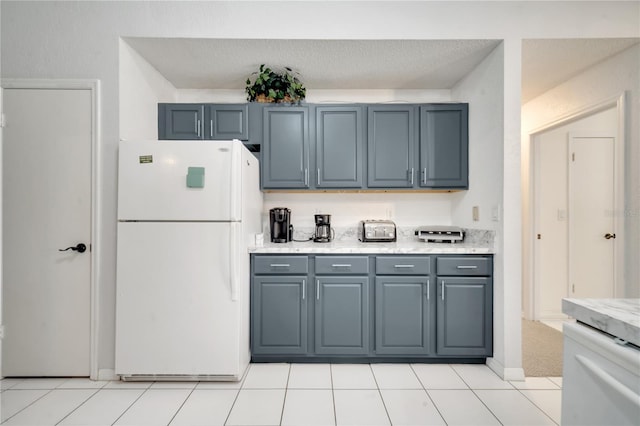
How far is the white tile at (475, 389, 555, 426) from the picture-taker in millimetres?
1831

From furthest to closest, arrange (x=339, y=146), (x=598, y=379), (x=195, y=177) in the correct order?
(x=339, y=146), (x=195, y=177), (x=598, y=379)

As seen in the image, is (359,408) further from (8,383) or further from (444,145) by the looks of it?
(8,383)

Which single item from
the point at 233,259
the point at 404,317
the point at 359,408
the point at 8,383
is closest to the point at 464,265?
the point at 404,317

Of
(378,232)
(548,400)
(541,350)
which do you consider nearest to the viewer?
(548,400)

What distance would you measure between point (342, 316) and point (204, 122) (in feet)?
6.76

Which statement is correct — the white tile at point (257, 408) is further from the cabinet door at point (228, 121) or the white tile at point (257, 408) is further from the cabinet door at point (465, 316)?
the cabinet door at point (228, 121)

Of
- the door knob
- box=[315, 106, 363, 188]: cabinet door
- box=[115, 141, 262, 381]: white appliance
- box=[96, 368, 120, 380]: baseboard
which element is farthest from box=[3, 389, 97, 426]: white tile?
box=[315, 106, 363, 188]: cabinet door

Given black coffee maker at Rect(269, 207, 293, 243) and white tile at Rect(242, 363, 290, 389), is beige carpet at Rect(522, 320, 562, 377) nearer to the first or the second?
white tile at Rect(242, 363, 290, 389)

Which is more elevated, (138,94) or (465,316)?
(138,94)

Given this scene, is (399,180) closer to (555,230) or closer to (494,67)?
(494,67)

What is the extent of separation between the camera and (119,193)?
2.18 metres

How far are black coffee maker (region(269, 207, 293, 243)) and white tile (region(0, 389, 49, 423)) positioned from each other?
192 centimetres

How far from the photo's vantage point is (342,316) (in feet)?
8.18

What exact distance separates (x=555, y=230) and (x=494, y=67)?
2151 mm
